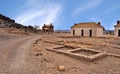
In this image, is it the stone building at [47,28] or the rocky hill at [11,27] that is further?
the stone building at [47,28]

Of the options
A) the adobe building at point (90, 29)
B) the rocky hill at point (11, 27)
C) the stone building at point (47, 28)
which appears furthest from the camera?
the stone building at point (47, 28)

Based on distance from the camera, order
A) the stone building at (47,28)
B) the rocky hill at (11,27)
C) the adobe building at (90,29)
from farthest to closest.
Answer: the stone building at (47,28), the adobe building at (90,29), the rocky hill at (11,27)

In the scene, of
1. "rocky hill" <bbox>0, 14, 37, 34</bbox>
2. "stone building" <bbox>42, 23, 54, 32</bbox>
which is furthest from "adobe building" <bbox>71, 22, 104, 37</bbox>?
"stone building" <bbox>42, 23, 54, 32</bbox>

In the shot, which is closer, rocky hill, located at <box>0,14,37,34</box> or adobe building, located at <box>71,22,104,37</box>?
rocky hill, located at <box>0,14,37,34</box>

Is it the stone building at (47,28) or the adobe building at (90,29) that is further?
the stone building at (47,28)

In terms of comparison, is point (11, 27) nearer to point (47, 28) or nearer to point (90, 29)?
point (47, 28)

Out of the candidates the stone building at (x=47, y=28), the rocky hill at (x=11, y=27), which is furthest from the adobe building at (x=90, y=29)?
the stone building at (x=47, y=28)

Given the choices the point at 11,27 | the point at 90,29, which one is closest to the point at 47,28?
the point at 11,27

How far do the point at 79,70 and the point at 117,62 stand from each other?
274cm

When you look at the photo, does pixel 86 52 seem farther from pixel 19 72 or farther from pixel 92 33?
pixel 92 33

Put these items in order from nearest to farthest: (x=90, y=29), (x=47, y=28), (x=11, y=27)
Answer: (x=90, y=29) → (x=11, y=27) → (x=47, y=28)

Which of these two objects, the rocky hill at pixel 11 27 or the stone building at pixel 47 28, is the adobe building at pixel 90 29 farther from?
the stone building at pixel 47 28

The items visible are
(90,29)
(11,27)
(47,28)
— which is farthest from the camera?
(47,28)

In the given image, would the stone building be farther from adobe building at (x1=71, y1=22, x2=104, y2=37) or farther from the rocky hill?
adobe building at (x1=71, y1=22, x2=104, y2=37)
